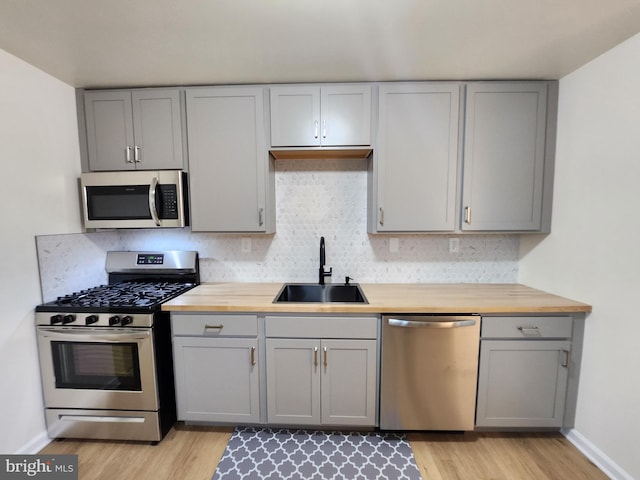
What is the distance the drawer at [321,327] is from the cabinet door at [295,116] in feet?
3.97

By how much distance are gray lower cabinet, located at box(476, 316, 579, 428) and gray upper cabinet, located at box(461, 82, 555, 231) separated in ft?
2.22

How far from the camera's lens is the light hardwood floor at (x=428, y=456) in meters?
1.56

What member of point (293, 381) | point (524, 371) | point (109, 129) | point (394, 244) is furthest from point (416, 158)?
point (109, 129)

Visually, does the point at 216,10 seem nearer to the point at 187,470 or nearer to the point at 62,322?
the point at 62,322

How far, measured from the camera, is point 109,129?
2.00m

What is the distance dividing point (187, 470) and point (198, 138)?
2133 mm

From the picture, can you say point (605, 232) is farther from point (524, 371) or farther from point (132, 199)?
point (132, 199)

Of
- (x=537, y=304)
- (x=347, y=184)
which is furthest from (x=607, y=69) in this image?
(x=347, y=184)

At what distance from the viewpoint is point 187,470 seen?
159 centimetres

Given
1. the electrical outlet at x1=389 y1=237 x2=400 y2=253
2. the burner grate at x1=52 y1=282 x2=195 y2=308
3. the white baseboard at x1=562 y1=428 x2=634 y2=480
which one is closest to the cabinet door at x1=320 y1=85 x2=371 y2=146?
the electrical outlet at x1=389 y1=237 x2=400 y2=253

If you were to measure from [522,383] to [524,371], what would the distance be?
0.27 feet

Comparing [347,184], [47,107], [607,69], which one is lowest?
[347,184]

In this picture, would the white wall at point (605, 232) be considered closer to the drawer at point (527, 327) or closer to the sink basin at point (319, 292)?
the drawer at point (527, 327)

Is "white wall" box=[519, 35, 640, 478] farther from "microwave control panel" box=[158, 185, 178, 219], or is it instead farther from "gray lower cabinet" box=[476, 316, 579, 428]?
"microwave control panel" box=[158, 185, 178, 219]
